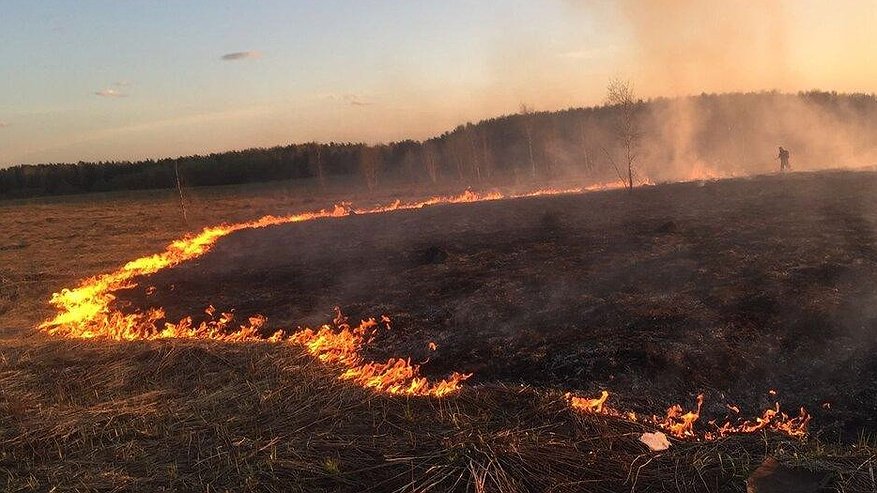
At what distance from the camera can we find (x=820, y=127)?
2384 inches

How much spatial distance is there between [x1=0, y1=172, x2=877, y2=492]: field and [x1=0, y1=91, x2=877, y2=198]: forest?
34.4m

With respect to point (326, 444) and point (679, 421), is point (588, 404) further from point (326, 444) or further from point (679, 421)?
point (326, 444)

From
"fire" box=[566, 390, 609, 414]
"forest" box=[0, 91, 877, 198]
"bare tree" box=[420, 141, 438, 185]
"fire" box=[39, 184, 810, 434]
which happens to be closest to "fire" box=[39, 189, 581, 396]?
"fire" box=[39, 184, 810, 434]

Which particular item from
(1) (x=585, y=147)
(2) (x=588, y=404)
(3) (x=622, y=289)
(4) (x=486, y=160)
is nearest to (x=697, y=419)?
(2) (x=588, y=404)

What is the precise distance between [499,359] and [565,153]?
240 feet

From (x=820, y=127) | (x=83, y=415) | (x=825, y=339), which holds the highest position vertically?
(x=820, y=127)

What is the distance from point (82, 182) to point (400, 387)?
9595 centimetres

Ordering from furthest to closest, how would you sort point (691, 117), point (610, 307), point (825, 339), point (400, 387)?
point (691, 117)
point (610, 307)
point (825, 339)
point (400, 387)

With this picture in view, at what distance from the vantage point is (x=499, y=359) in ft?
30.7

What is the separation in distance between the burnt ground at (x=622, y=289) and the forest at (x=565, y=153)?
31.0 metres

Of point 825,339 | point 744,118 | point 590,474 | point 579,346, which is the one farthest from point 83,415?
point 744,118

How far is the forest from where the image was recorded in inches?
2261

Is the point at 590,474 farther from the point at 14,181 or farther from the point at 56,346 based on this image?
the point at 14,181

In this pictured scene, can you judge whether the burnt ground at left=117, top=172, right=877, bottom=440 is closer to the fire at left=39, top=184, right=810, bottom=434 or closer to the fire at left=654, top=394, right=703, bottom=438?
the fire at left=654, top=394, right=703, bottom=438
